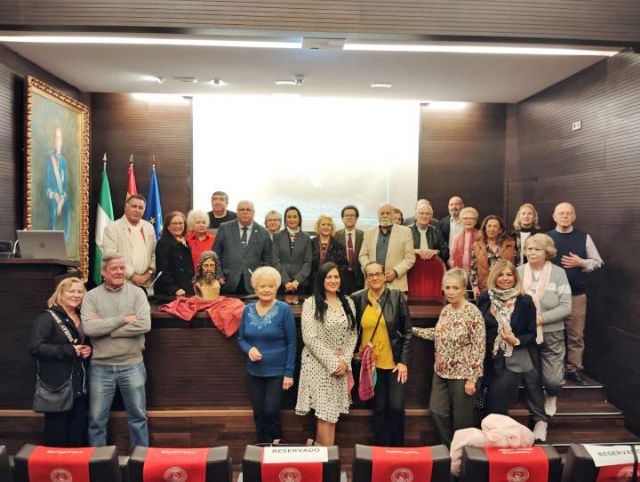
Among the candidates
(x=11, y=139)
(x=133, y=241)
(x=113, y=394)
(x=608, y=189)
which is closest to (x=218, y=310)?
(x=113, y=394)

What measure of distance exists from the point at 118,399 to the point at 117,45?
2.96m

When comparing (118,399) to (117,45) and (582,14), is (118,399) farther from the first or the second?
(582,14)

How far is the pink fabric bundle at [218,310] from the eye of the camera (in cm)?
394

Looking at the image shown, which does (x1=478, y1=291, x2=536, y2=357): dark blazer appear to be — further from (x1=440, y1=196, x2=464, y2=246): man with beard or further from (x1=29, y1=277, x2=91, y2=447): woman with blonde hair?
(x1=29, y1=277, x2=91, y2=447): woman with blonde hair

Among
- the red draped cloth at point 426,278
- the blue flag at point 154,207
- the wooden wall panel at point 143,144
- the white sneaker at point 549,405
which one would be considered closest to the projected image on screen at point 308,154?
the wooden wall panel at point 143,144

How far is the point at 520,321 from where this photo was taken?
3.68 m

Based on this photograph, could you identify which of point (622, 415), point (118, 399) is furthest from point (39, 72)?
point (622, 415)

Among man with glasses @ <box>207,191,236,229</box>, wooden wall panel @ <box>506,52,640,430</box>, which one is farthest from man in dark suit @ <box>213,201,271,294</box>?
wooden wall panel @ <box>506,52,640,430</box>

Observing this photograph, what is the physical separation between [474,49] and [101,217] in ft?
15.5

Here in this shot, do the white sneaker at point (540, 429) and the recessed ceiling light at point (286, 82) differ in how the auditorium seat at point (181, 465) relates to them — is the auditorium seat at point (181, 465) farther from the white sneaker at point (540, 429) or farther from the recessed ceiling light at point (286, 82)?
the recessed ceiling light at point (286, 82)

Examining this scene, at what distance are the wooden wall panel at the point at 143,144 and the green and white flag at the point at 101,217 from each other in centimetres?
33

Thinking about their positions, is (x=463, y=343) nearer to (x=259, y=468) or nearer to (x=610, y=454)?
(x=610, y=454)

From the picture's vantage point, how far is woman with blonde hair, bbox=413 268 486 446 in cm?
358

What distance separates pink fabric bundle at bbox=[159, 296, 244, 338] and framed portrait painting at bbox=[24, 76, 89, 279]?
2098 millimetres
